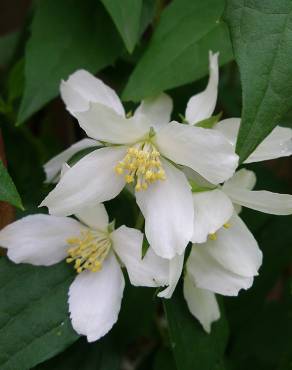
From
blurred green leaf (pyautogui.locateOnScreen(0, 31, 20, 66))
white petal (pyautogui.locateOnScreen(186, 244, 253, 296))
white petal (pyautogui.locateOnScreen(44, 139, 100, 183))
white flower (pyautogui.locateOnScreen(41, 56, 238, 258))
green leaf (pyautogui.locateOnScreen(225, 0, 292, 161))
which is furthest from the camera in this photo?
blurred green leaf (pyautogui.locateOnScreen(0, 31, 20, 66))

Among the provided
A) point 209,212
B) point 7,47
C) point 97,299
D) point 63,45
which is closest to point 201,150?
point 209,212

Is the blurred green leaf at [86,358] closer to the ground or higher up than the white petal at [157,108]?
closer to the ground

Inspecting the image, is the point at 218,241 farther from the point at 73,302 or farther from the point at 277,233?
the point at 277,233

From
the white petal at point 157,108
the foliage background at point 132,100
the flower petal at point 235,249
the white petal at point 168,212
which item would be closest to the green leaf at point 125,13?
the foliage background at point 132,100

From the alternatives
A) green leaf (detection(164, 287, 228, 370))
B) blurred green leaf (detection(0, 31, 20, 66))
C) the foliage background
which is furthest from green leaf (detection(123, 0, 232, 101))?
blurred green leaf (detection(0, 31, 20, 66))

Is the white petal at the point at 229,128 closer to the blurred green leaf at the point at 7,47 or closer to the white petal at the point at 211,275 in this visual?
the white petal at the point at 211,275

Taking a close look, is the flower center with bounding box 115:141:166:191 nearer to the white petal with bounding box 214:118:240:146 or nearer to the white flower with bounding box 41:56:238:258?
the white flower with bounding box 41:56:238:258

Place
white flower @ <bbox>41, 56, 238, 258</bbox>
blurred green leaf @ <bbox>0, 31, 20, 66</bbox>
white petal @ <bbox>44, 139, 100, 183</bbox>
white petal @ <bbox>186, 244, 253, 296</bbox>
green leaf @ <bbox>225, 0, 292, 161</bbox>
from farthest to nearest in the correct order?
blurred green leaf @ <bbox>0, 31, 20, 66</bbox>
white petal @ <bbox>44, 139, 100, 183</bbox>
white petal @ <bbox>186, 244, 253, 296</bbox>
white flower @ <bbox>41, 56, 238, 258</bbox>
green leaf @ <bbox>225, 0, 292, 161</bbox>
